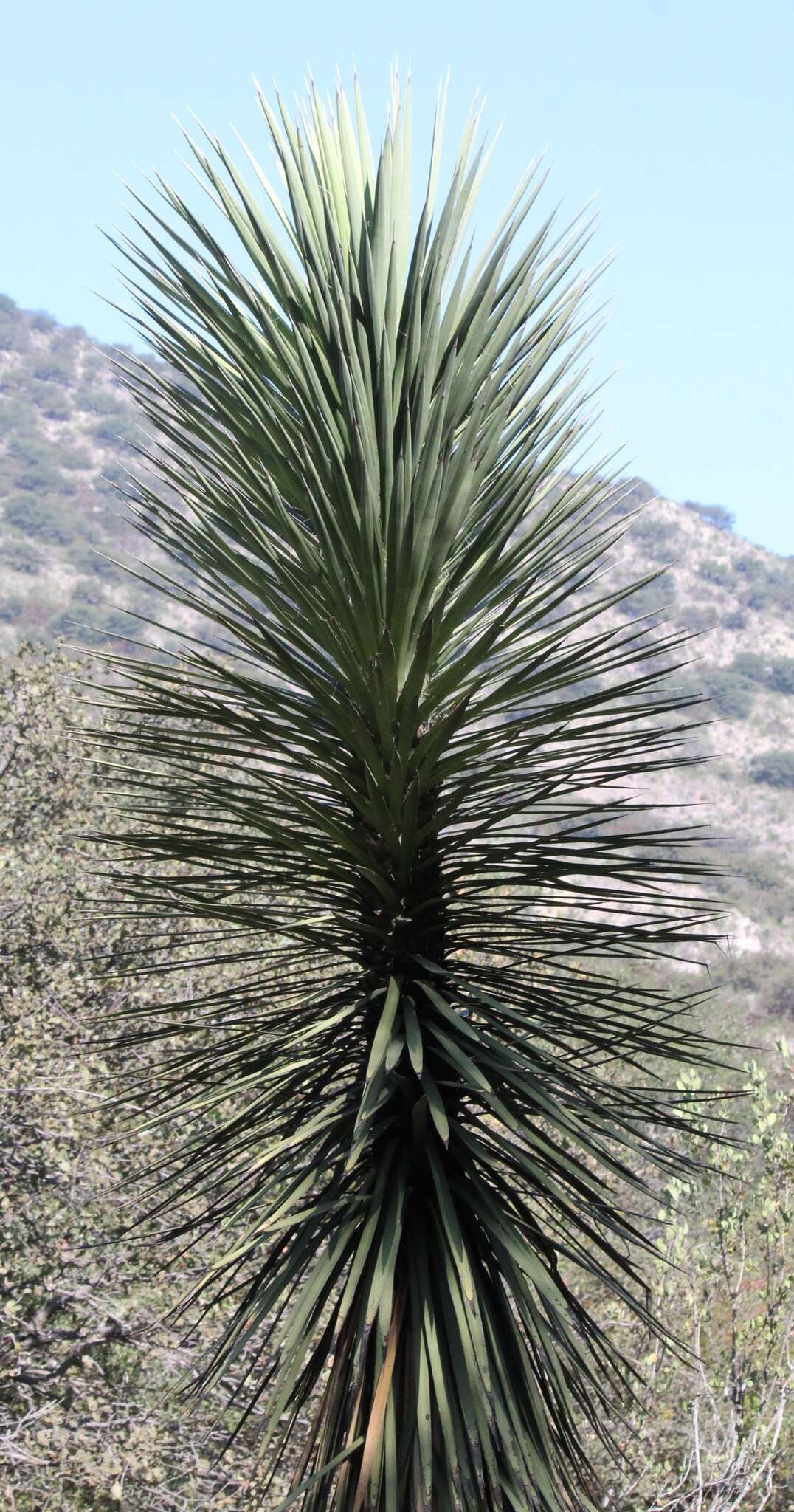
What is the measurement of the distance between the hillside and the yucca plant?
4065 cm

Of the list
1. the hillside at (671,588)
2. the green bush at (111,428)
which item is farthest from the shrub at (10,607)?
the green bush at (111,428)

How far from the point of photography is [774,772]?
269ft

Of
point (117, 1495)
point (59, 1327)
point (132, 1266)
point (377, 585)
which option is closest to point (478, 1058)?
point (377, 585)

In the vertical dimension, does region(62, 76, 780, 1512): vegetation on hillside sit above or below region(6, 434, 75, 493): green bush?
below

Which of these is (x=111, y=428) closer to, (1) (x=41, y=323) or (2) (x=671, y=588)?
(1) (x=41, y=323)

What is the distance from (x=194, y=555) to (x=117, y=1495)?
5.28 metres

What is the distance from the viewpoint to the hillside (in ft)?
201

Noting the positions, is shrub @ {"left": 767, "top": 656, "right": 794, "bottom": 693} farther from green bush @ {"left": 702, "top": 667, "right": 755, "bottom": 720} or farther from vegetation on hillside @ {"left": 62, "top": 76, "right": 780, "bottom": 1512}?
vegetation on hillside @ {"left": 62, "top": 76, "right": 780, "bottom": 1512}

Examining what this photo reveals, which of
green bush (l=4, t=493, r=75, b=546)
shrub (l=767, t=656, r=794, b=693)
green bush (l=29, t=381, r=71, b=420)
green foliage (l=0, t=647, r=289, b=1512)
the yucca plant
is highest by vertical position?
green bush (l=29, t=381, r=71, b=420)

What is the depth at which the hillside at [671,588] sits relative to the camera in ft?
201

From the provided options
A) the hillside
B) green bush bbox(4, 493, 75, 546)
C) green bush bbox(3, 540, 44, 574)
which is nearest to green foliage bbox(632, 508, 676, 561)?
the hillside

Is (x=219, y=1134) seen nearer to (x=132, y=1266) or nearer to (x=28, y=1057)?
(x=28, y=1057)

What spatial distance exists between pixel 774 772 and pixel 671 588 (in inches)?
1354

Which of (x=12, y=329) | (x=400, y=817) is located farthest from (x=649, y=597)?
(x=400, y=817)
